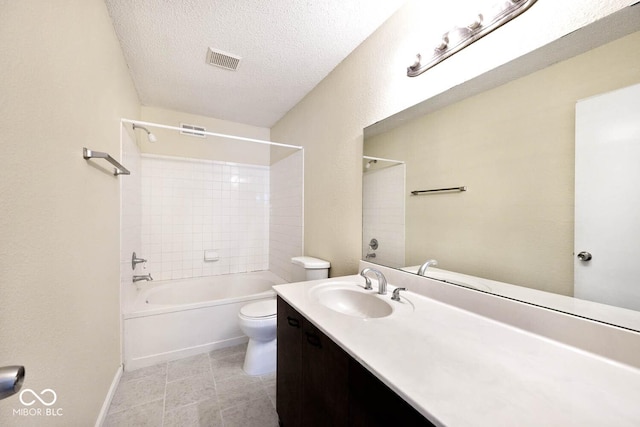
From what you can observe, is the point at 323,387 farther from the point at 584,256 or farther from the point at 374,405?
the point at 584,256

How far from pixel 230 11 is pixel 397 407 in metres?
2.04

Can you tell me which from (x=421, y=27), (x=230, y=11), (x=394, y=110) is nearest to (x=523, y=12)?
(x=421, y=27)

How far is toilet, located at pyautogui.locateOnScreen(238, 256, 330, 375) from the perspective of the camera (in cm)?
184

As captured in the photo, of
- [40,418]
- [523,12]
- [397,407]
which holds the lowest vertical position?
[40,418]

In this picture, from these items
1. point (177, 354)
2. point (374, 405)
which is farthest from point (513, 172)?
point (177, 354)

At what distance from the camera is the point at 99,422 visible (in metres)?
1.33

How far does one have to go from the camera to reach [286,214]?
2924mm

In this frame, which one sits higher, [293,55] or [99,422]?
[293,55]

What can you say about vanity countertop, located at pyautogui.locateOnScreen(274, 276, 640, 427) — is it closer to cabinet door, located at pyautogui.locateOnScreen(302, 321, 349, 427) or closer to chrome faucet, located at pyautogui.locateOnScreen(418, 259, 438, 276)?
cabinet door, located at pyautogui.locateOnScreen(302, 321, 349, 427)

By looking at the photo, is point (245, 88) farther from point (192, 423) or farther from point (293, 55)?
point (192, 423)

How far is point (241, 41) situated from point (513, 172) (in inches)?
72.8

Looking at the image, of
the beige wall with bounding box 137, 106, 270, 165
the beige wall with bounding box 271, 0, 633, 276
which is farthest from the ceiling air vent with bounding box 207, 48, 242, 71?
the beige wall with bounding box 137, 106, 270, 165

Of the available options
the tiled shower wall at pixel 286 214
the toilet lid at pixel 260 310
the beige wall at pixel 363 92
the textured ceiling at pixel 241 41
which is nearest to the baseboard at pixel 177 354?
the toilet lid at pixel 260 310

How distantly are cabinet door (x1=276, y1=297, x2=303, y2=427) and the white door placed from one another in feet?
3.40
